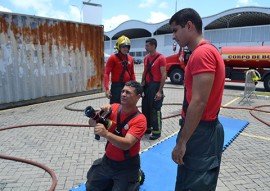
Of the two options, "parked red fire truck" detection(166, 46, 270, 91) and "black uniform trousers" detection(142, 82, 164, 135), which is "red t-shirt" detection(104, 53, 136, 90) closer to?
"black uniform trousers" detection(142, 82, 164, 135)

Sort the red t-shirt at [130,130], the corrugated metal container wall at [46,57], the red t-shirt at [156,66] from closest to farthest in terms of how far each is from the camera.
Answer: the red t-shirt at [130,130] → the red t-shirt at [156,66] → the corrugated metal container wall at [46,57]

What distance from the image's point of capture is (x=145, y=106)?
5.23 metres

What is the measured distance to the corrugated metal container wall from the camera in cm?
762

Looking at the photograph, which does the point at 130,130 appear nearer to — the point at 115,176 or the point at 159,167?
the point at 115,176

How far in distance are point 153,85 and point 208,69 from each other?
332 cm

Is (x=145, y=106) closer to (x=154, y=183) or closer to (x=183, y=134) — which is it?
(x=154, y=183)

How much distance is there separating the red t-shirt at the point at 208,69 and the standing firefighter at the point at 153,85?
2984 mm

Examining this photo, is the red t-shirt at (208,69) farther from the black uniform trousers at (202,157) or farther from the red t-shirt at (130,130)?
the red t-shirt at (130,130)

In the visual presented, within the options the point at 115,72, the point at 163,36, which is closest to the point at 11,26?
the point at 115,72

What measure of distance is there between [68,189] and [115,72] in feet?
8.01

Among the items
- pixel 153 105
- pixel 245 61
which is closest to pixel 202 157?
pixel 153 105

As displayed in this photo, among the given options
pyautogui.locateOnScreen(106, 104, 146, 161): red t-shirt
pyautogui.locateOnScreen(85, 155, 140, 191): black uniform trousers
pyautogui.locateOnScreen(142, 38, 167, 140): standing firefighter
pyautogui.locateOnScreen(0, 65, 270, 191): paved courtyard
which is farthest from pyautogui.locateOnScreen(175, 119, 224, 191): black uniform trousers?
pyautogui.locateOnScreen(142, 38, 167, 140): standing firefighter

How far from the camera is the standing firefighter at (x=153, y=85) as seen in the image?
4.95m

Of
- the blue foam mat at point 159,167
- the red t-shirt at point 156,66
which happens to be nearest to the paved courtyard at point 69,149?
the blue foam mat at point 159,167
